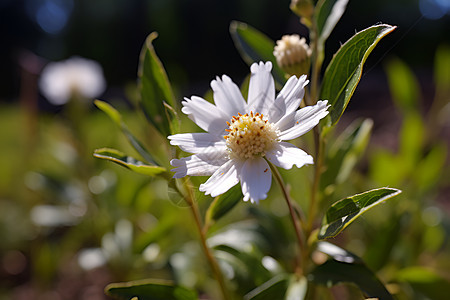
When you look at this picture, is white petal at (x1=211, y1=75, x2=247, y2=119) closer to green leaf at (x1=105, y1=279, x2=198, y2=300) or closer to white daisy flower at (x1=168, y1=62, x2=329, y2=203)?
white daisy flower at (x1=168, y1=62, x2=329, y2=203)

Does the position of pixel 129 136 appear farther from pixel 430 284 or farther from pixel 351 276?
pixel 430 284

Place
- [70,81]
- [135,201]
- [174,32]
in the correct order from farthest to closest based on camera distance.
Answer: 1. [174,32]
2. [70,81]
3. [135,201]

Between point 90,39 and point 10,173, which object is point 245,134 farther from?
point 90,39

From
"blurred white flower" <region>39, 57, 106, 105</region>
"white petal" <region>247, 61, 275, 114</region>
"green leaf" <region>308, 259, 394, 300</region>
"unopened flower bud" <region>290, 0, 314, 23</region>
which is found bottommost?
"green leaf" <region>308, 259, 394, 300</region>

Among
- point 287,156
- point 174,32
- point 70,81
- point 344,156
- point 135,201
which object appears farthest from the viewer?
point 174,32

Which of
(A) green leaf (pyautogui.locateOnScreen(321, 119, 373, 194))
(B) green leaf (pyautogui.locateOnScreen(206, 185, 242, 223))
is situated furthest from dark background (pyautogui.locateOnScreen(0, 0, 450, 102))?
(B) green leaf (pyautogui.locateOnScreen(206, 185, 242, 223))

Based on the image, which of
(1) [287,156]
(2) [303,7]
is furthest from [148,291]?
(2) [303,7]
